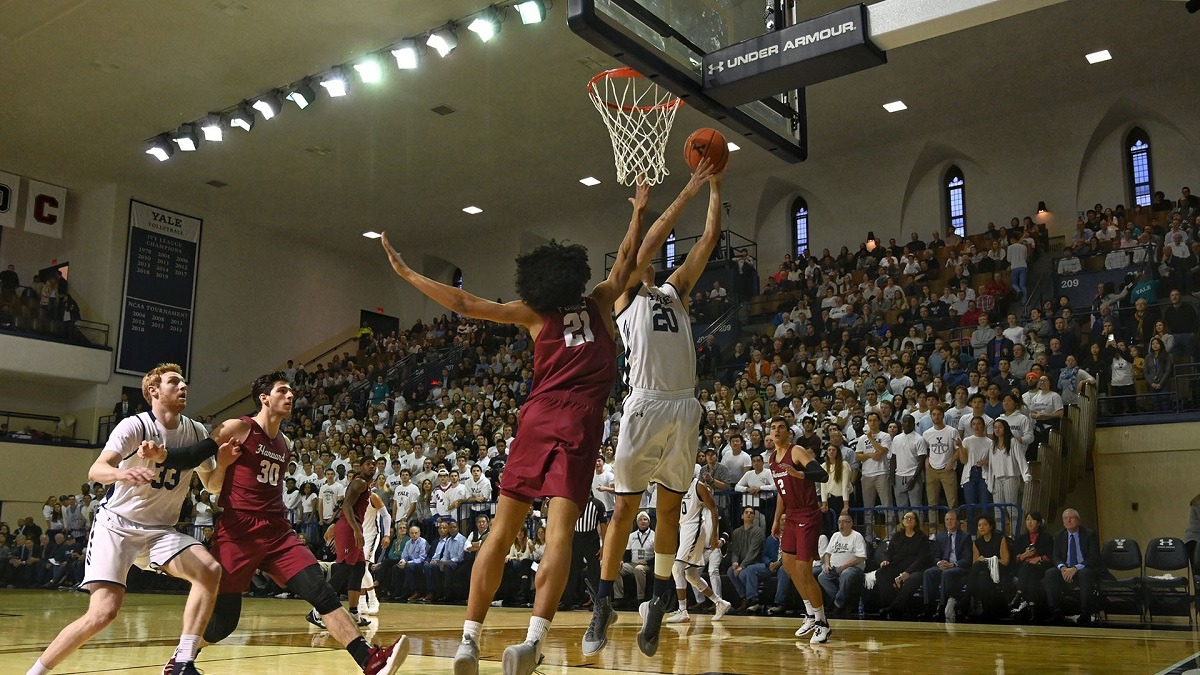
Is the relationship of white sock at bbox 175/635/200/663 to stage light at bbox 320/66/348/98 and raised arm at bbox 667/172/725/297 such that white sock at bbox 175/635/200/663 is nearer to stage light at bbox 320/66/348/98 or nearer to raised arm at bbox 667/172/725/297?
raised arm at bbox 667/172/725/297

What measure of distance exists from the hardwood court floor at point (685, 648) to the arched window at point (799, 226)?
1507 centimetres

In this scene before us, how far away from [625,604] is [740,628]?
3404 millimetres

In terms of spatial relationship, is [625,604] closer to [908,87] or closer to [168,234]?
[908,87]

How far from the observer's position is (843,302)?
18.8 metres

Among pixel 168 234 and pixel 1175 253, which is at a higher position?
pixel 168 234

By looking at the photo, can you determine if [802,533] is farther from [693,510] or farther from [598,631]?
[598,631]

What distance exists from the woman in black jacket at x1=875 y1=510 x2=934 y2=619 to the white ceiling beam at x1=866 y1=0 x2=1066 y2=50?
642 centimetres

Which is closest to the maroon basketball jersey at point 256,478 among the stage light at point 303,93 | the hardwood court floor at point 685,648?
the hardwood court floor at point 685,648

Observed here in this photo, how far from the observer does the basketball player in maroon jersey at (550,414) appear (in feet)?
14.1

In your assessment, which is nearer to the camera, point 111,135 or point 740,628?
point 740,628

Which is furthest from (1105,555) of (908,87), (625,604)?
(908,87)

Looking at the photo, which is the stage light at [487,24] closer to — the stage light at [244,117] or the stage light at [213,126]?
the stage light at [244,117]

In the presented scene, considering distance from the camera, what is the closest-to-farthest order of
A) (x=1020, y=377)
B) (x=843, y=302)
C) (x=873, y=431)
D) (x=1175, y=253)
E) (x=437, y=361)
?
1. (x=873, y=431)
2. (x=1020, y=377)
3. (x=1175, y=253)
4. (x=843, y=302)
5. (x=437, y=361)

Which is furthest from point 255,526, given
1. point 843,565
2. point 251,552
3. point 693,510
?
point 843,565
